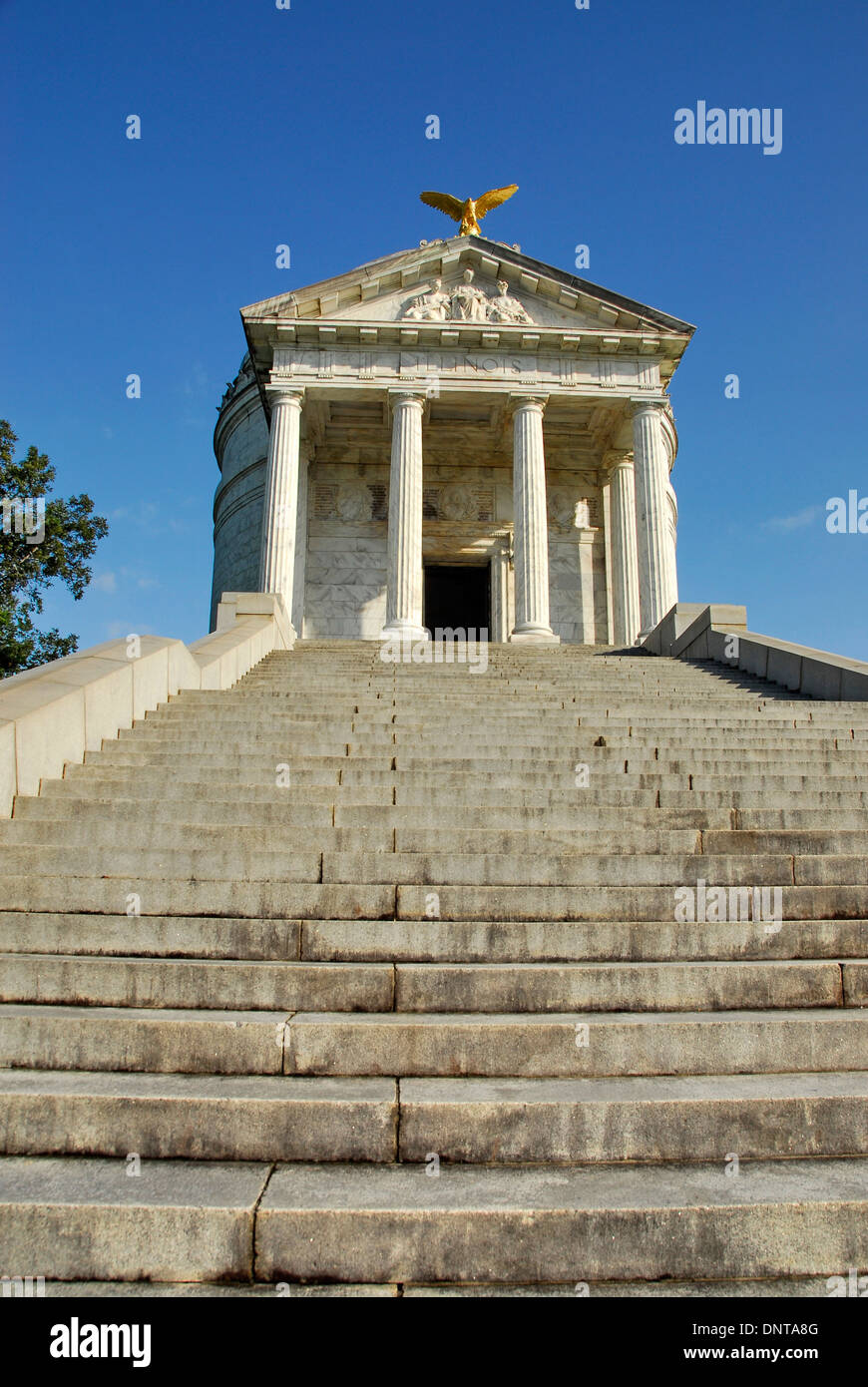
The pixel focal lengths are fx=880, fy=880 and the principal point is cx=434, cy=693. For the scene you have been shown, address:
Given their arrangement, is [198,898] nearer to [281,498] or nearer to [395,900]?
[395,900]

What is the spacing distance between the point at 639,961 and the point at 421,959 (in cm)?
112

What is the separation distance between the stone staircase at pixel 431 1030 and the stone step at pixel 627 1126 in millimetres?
10

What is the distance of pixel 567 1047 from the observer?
3777mm

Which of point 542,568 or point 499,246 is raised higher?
point 499,246

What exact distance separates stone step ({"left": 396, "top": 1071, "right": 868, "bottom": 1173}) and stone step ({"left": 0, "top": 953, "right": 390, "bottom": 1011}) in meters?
0.75

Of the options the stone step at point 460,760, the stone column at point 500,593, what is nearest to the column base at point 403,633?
the stone column at point 500,593

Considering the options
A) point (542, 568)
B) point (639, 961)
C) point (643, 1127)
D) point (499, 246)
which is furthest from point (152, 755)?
point (499, 246)

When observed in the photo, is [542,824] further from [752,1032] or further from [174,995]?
[174,995]

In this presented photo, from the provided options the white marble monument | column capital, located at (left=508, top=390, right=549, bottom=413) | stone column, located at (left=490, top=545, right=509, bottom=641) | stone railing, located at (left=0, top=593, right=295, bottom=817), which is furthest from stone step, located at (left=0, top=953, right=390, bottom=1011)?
stone column, located at (left=490, top=545, right=509, bottom=641)

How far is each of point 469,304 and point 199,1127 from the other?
21899 millimetres

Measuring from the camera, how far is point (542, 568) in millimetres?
20906

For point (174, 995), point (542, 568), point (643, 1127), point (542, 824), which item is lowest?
point (643, 1127)

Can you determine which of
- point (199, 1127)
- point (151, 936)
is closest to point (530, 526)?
point (151, 936)

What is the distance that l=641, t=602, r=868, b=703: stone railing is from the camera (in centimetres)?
1127
